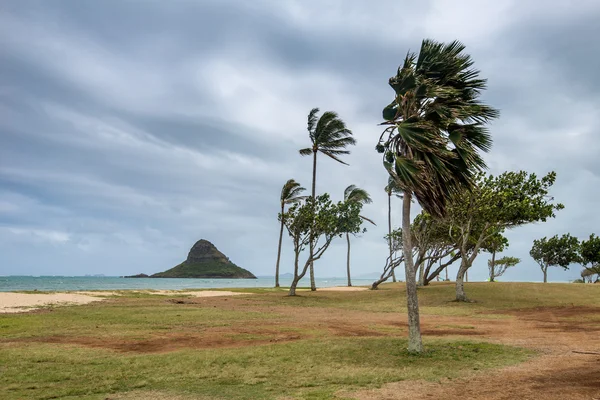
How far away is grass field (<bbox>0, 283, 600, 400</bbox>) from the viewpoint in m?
9.37

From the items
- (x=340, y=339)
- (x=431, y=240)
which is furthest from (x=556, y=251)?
(x=340, y=339)

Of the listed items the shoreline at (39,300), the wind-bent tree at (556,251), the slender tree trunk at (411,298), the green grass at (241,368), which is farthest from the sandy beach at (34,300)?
the wind-bent tree at (556,251)

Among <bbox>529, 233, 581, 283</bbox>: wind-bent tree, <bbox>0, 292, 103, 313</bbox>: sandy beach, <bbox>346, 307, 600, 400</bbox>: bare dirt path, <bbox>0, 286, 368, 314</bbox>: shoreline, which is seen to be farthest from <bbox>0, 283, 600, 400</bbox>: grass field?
<bbox>529, 233, 581, 283</bbox>: wind-bent tree

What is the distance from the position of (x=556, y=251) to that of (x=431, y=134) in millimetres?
78179

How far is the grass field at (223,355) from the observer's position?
937 centimetres

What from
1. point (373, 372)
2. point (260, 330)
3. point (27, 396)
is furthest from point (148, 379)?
point (260, 330)

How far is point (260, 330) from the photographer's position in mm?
18281

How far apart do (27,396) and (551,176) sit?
111ft

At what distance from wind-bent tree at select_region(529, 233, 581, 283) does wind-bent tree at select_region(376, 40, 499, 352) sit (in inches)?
2890

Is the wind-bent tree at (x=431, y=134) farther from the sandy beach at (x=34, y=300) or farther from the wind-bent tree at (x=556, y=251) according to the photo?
the wind-bent tree at (x=556, y=251)

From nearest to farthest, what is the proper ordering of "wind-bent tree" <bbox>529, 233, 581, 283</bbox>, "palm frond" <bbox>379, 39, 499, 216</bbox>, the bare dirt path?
the bare dirt path → "palm frond" <bbox>379, 39, 499, 216</bbox> → "wind-bent tree" <bbox>529, 233, 581, 283</bbox>

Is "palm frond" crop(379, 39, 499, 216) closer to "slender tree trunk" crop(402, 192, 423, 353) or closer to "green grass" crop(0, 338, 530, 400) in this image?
"slender tree trunk" crop(402, 192, 423, 353)

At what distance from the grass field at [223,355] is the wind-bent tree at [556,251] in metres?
59.2

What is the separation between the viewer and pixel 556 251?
76.9 meters
